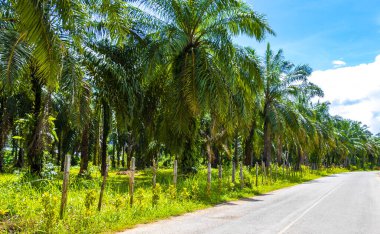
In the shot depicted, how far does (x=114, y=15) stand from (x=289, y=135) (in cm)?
2907

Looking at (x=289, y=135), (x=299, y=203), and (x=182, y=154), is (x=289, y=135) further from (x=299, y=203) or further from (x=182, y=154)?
(x=299, y=203)

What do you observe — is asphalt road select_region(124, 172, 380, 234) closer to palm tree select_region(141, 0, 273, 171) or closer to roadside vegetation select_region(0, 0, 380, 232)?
roadside vegetation select_region(0, 0, 380, 232)

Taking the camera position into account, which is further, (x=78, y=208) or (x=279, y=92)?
(x=279, y=92)

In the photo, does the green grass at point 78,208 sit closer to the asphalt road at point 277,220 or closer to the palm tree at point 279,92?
the asphalt road at point 277,220

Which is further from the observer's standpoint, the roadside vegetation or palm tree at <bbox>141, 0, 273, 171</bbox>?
palm tree at <bbox>141, 0, 273, 171</bbox>

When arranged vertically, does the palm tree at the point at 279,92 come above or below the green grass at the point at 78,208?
above

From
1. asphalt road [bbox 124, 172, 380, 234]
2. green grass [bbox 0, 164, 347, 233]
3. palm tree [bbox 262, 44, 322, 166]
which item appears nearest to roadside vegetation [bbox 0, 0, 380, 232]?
green grass [bbox 0, 164, 347, 233]

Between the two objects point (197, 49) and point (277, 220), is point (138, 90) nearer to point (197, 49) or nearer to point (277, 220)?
point (197, 49)

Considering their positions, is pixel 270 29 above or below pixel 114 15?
above

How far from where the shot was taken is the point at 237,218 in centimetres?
1104

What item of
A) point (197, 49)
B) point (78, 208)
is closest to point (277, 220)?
point (78, 208)

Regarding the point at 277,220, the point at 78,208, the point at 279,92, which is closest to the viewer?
the point at 78,208

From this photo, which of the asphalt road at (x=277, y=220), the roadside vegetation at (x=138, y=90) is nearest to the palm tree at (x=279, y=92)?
the roadside vegetation at (x=138, y=90)

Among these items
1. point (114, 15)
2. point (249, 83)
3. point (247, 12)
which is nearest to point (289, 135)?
point (249, 83)
